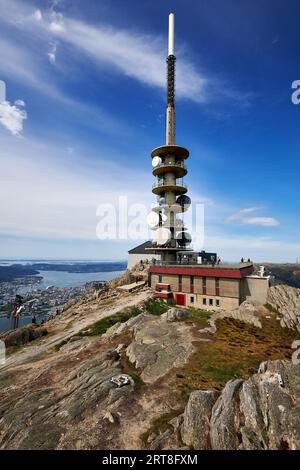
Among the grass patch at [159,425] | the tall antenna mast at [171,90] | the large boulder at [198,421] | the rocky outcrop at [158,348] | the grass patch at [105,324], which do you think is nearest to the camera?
the large boulder at [198,421]

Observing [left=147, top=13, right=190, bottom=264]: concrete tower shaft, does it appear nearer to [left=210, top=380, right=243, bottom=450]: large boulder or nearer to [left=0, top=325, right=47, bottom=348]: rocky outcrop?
[left=0, top=325, right=47, bottom=348]: rocky outcrop

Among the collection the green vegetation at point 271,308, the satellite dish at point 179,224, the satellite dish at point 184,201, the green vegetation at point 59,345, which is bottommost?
the green vegetation at point 59,345

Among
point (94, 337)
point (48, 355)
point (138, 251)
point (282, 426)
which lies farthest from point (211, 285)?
point (138, 251)

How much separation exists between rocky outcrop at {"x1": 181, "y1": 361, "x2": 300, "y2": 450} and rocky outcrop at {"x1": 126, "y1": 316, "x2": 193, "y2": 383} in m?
5.70

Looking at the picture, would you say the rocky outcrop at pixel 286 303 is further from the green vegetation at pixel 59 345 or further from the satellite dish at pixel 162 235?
Answer: the green vegetation at pixel 59 345

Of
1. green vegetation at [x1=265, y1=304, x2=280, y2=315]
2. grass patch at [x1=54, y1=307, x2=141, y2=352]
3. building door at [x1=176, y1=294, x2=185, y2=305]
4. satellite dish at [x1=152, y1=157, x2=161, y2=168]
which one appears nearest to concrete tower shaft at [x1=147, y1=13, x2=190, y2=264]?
satellite dish at [x1=152, y1=157, x2=161, y2=168]

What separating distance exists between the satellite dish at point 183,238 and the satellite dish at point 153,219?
20.6 ft

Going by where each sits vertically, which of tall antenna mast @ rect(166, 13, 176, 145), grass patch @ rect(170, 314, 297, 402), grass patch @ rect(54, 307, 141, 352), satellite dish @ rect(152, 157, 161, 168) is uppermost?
tall antenna mast @ rect(166, 13, 176, 145)

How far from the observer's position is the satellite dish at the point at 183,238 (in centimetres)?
5524

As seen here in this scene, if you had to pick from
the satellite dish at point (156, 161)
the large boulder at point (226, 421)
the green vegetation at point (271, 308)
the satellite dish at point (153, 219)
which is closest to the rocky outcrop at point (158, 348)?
the large boulder at point (226, 421)

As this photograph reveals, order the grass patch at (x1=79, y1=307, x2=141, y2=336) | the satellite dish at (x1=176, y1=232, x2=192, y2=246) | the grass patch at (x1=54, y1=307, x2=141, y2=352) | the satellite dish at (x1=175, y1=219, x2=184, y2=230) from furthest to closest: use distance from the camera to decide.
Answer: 1. the satellite dish at (x1=176, y1=232, x2=192, y2=246)
2. the satellite dish at (x1=175, y1=219, x2=184, y2=230)
3. the grass patch at (x1=79, y1=307, x2=141, y2=336)
4. the grass patch at (x1=54, y1=307, x2=141, y2=352)

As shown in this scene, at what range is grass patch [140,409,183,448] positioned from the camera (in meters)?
12.2
